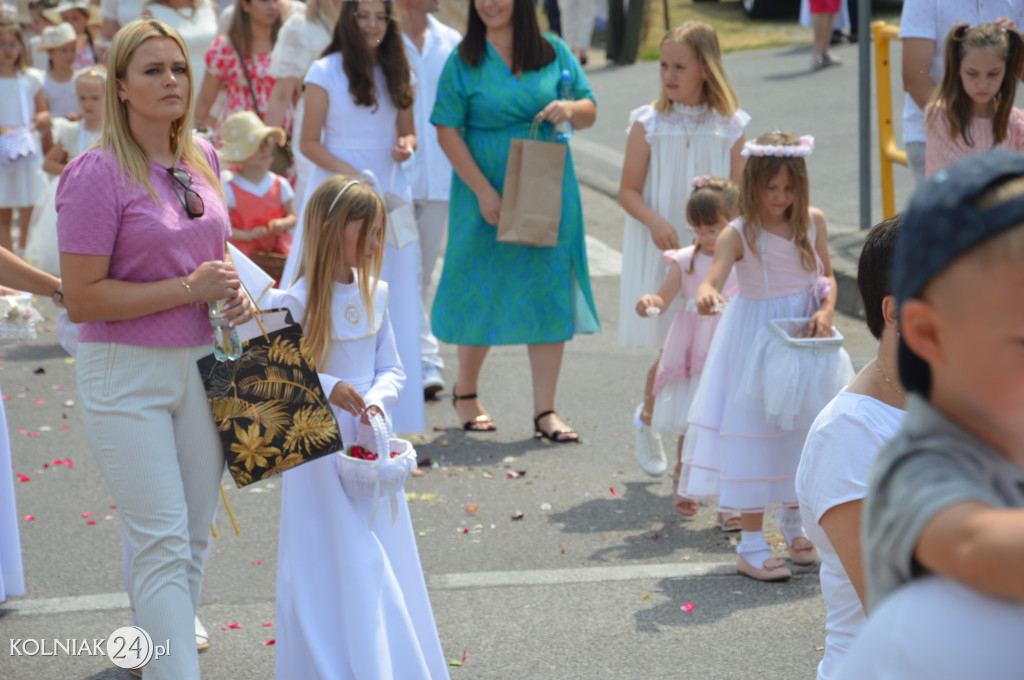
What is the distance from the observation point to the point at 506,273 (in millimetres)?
6363

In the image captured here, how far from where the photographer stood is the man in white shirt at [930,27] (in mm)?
6109

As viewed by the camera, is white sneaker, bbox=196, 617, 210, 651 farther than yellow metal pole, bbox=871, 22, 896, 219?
No

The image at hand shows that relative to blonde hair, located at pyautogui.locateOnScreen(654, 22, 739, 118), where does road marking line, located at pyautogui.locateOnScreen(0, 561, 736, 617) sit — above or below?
below

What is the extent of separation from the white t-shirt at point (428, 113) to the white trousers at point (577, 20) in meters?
11.8

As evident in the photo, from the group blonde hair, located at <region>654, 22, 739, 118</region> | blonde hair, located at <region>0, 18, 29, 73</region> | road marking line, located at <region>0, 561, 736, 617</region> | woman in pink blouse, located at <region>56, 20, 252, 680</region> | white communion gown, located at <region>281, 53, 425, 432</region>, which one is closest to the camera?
woman in pink blouse, located at <region>56, 20, 252, 680</region>

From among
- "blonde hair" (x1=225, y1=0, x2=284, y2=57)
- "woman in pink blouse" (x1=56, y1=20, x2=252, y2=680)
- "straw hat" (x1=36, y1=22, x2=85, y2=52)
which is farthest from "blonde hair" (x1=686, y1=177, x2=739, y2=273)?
"straw hat" (x1=36, y1=22, x2=85, y2=52)

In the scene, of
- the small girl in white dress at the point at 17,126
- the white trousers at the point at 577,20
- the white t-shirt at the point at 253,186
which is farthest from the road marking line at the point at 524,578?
the white trousers at the point at 577,20

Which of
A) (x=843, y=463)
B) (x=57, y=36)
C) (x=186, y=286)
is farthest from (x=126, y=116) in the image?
(x=57, y=36)

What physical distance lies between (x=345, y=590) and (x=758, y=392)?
1.79 m

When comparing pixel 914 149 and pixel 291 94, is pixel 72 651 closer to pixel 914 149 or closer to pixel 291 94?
pixel 291 94

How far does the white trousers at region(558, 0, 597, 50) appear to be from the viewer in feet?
60.1

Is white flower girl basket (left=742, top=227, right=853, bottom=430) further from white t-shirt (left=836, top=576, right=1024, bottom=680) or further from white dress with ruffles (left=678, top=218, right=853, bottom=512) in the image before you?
white t-shirt (left=836, top=576, right=1024, bottom=680)

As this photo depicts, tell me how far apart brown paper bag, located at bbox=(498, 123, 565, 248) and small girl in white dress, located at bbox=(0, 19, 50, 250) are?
4.87 metres

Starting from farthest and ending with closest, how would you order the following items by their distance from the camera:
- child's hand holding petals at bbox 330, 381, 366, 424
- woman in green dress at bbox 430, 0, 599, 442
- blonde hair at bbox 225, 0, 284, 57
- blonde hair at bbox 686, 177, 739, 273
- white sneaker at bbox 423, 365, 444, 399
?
blonde hair at bbox 225, 0, 284, 57, white sneaker at bbox 423, 365, 444, 399, woman in green dress at bbox 430, 0, 599, 442, blonde hair at bbox 686, 177, 739, 273, child's hand holding petals at bbox 330, 381, 366, 424
